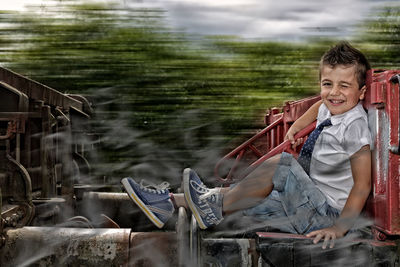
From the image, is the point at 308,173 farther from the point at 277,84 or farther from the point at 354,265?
the point at 277,84

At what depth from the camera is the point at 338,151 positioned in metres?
1.78

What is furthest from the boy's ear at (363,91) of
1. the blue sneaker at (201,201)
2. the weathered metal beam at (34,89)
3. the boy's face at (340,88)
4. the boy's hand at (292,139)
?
the weathered metal beam at (34,89)

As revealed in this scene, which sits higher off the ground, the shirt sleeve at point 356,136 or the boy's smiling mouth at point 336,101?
the boy's smiling mouth at point 336,101

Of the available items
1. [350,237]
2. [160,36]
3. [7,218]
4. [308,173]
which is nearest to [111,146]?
[160,36]

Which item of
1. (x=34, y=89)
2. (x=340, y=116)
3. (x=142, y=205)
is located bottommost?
(x=142, y=205)

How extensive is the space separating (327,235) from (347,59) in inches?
24.1

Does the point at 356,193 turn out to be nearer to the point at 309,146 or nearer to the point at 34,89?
the point at 309,146

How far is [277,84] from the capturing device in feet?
10.2

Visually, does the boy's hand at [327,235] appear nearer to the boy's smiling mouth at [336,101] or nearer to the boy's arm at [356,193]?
the boy's arm at [356,193]

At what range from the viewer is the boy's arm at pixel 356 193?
173 cm

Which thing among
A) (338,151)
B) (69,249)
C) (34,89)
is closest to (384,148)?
(338,151)

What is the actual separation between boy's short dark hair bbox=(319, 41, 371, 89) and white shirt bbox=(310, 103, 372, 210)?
4.9 inches

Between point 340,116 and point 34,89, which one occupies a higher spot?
point 34,89

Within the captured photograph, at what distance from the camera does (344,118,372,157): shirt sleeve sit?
175cm
